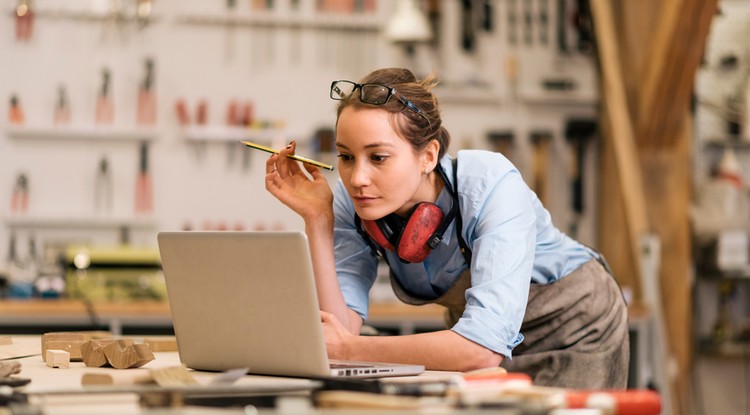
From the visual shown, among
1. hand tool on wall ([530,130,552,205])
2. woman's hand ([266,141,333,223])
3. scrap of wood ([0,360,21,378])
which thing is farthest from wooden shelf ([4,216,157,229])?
scrap of wood ([0,360,21,378])

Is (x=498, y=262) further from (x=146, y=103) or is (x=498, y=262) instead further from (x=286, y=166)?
(x=146, y=103)

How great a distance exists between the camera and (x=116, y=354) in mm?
1808

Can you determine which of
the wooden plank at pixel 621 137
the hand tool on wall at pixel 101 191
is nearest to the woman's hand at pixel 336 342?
the wooden plank at pixel 621 137

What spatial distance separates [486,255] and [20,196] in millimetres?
4097

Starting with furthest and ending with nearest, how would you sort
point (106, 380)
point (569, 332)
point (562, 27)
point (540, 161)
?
point (562, 27) → point (540, 161) → point (569, 332) → point (106, 380)

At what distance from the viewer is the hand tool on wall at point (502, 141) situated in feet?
19.1

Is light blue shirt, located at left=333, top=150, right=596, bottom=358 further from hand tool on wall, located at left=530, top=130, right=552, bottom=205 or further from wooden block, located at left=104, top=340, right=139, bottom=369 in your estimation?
hand tool on wall, located at left=530, top=130, right=552, bottom=205

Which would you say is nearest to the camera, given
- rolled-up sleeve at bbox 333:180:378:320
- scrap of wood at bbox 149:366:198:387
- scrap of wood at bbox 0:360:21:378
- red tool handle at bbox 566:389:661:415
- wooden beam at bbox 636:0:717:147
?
red tool handle at bbox 566:389:661:415

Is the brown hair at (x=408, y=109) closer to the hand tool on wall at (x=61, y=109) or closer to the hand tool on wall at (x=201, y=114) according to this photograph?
the hand tool on wall at (x=201, y=114)

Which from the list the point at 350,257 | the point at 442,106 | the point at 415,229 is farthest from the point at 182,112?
the point at 415,229

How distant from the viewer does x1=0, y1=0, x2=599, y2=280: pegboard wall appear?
557cm

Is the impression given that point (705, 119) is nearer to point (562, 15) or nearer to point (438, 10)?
point (562, 15)

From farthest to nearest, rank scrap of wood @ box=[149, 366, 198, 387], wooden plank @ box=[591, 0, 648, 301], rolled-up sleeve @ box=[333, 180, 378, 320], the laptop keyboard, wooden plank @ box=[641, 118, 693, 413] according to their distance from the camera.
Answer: wooden plank @ box=[641, 118, 693, 413] < wooden plank @ box=[591, 0, 648, 301] < rolled-up sleeve @ box=[333, 180, 378, 320] < the laptop keyboard < scrap of wood @ box=[149, 366, 198, 387]

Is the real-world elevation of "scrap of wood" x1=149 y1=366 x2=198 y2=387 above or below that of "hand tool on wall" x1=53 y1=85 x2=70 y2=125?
below
